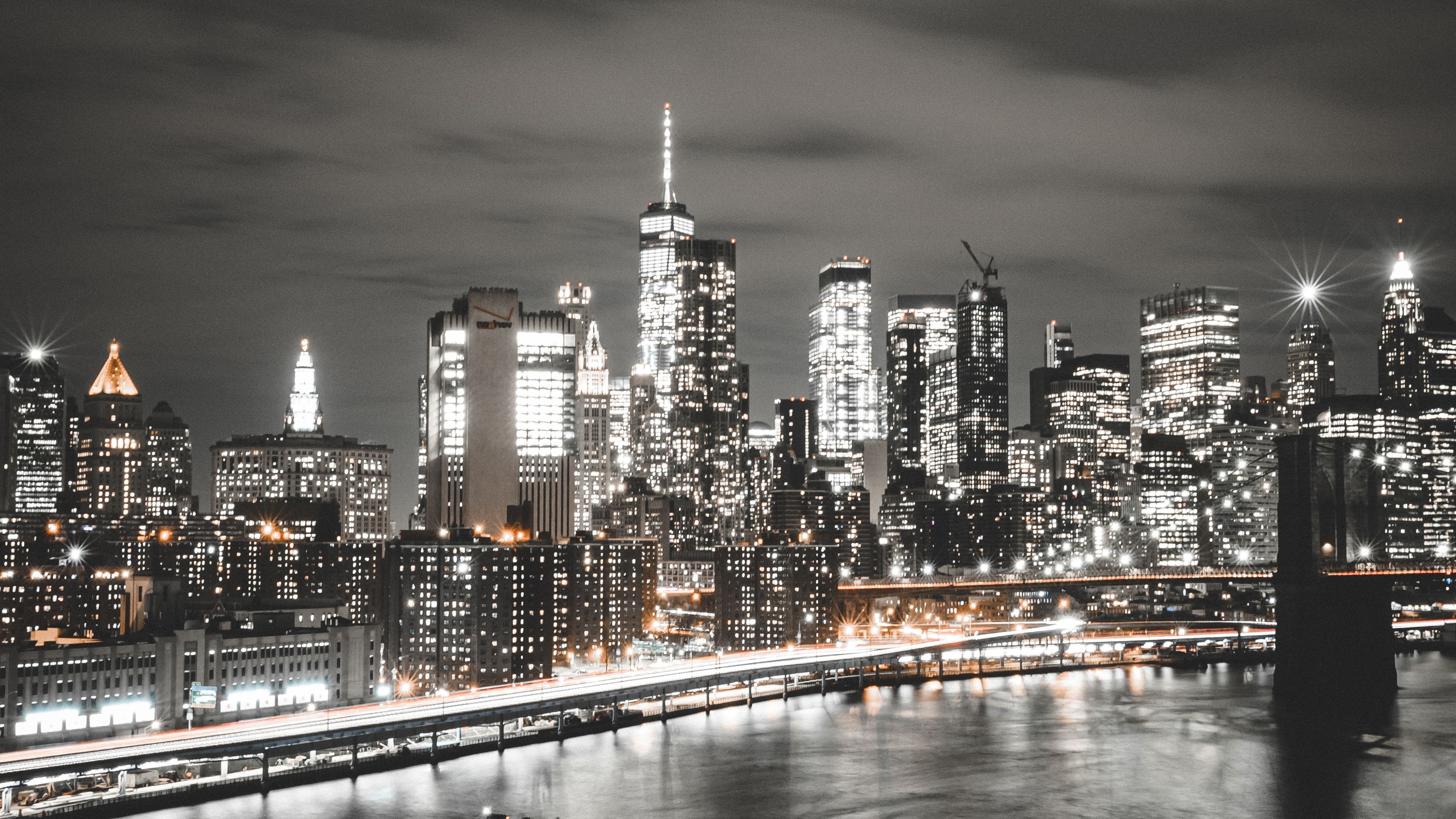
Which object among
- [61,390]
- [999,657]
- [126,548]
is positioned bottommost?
[999,657]

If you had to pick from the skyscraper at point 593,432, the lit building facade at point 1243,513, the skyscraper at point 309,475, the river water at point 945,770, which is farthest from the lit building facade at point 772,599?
the skyscraper at point 593,432

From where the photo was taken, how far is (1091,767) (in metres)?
59.0

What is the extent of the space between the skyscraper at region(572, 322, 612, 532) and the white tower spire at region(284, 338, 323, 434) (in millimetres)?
31972

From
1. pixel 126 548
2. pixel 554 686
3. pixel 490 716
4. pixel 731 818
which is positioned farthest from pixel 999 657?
pixel 126 548

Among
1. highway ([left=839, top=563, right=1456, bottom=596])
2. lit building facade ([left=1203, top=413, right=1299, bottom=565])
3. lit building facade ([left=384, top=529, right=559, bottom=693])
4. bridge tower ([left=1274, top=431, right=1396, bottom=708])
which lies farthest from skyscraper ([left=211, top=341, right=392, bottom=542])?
bridge tower ([left=1274, top=431, right=1396, bottom=708])

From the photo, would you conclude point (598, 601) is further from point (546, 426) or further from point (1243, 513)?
point (1243, 513)

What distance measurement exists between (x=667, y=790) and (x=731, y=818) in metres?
4.84

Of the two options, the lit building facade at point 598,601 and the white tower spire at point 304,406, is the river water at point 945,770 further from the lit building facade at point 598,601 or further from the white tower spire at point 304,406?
the white tower spire at point 304,406

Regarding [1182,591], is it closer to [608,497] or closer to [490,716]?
[608,497]

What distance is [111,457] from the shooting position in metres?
171

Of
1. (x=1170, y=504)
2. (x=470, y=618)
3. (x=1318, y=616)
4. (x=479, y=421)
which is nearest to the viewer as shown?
(x=1318, y=616)

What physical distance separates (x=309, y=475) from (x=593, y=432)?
40.1 m

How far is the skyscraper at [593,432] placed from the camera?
188 m

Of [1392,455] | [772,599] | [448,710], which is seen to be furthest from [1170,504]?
[448,710]
